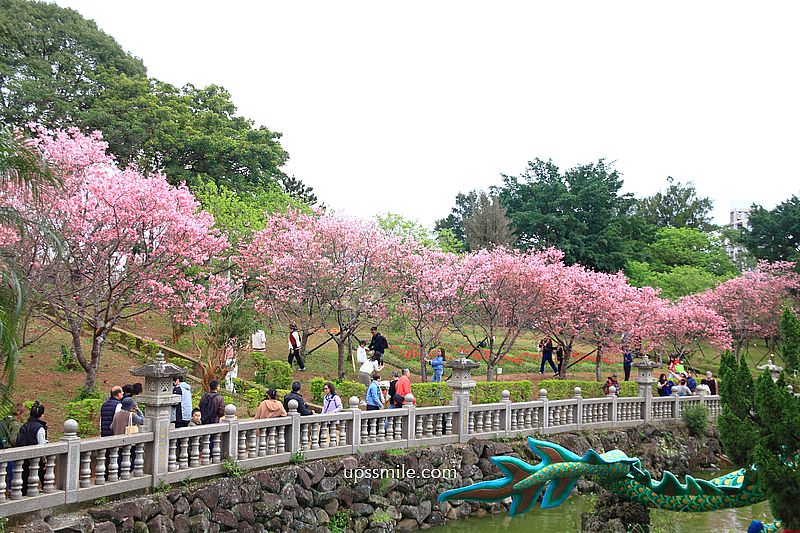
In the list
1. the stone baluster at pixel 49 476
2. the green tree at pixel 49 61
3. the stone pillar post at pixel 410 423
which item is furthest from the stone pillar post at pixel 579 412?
the green tree at pixel 49 61

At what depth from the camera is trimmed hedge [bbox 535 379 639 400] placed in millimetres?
22250

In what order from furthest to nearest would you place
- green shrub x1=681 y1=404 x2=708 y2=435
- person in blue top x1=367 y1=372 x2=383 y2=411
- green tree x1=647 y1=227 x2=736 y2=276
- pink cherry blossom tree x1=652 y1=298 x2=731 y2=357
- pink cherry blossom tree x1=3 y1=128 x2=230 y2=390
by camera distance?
green tree x1=647 y1=227 x2=736 y2=276, pink cherry blossom tree x1=652 y1=298 x2=731 y2=357, green shrub x1=681 y1=404 x2=708 y2=435, pink cherry blossom tree x1=3 y1=128 x2=230 y2=390, person in blue top x1=367 y1=372 x2=383 y2=411

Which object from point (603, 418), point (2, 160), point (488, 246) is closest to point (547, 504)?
point (2, 160)

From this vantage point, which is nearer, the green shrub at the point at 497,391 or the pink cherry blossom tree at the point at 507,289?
the green shrub at the point at 497,391

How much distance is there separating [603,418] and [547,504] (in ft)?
41.3

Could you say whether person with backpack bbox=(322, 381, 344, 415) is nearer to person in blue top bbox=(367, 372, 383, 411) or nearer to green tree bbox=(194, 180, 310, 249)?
person in blue top bbox=(367, 372, 383, 411)

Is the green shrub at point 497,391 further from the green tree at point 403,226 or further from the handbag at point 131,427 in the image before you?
the green tree at point 403,226

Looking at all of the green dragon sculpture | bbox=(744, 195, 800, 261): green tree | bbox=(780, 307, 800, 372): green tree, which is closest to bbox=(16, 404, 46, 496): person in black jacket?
the green dragon sculpture

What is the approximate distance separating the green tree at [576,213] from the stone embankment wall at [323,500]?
31407mm

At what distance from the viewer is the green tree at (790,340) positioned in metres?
9.67

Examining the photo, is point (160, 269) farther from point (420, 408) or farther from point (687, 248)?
point (687, 248)

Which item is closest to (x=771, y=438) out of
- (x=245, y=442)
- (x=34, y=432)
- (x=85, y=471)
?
(x=245, y=442)

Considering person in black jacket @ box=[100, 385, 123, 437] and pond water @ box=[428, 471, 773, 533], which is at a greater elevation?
person in black jacket @ box=[100, 385, 123, 437]

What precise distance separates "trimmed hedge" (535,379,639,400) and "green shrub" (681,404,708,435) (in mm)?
1624
